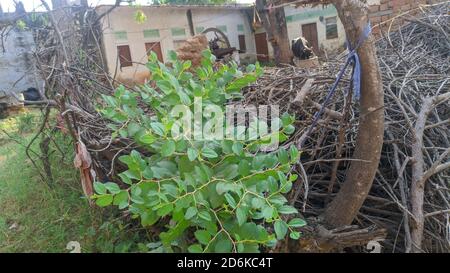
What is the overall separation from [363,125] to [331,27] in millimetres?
11121

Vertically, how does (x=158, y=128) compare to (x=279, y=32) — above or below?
below

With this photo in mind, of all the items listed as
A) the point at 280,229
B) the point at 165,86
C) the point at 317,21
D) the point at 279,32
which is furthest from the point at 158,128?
the point at 317,21

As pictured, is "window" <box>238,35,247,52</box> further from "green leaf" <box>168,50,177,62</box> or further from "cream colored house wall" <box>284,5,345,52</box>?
"green leaf" <box>168,50,177,62</box>

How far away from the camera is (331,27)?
38.8 ft

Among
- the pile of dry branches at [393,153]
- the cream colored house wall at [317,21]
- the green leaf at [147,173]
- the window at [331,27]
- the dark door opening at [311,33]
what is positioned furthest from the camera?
the dark door opening at [311,33]

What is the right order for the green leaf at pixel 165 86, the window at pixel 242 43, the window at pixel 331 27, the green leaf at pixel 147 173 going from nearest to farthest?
the green leaf at pixel 147 173, the green leaf at pixel 165 86, the window at pixel 331 27, the window at pixel 242 43

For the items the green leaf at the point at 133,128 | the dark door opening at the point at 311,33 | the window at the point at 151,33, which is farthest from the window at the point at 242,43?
the green leaf at the point at 133,128

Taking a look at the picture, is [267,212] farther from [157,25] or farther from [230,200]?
[157,25]

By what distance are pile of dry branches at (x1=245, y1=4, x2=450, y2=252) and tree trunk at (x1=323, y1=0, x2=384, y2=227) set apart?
0.28ft

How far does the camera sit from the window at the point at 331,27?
11.7 meters

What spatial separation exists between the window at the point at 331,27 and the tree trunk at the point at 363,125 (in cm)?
1093

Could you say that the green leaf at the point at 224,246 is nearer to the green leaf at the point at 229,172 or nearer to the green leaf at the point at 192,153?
the green leaf at the point at 229,172

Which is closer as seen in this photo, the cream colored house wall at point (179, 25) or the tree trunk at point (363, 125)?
the tree trunk at point (363, 125)

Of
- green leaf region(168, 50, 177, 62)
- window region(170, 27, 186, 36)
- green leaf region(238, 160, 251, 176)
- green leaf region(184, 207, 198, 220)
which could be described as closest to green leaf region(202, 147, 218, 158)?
green leaf region(238, 160, 251, 176)
